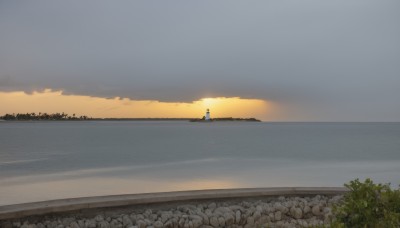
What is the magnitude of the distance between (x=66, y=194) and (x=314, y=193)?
694cm

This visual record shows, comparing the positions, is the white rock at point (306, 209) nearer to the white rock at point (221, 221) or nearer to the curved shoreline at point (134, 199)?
the curved shoreline at point (134, 199)

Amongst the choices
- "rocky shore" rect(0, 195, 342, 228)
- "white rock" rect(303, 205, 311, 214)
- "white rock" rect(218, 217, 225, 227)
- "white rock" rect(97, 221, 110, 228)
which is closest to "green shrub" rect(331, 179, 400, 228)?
"rocky shore" rect(0, 195, 342, 228)

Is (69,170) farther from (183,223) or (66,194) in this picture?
(183,223)

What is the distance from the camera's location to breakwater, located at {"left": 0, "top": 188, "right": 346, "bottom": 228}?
6570 mm

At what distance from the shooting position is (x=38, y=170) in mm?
19156

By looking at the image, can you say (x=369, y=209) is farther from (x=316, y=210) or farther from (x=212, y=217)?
(x=316, y=210)

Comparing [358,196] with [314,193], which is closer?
[358,196]

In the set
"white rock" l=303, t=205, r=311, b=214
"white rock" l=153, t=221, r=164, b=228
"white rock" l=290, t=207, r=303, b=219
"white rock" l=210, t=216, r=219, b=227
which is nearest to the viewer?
"white rock" l=153, t=221, r=164, b=228

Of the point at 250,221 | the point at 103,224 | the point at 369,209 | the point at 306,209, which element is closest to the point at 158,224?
the point at 103,224

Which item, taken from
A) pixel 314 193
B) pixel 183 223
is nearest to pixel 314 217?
pixel 314 193

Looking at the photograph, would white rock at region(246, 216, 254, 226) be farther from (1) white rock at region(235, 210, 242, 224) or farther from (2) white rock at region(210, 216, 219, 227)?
(2) white rock at region(210, 216, 219, 227)

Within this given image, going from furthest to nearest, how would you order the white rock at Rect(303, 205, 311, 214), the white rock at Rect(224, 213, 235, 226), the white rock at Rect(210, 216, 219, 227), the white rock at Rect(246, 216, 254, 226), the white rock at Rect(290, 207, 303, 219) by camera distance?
the white rock at Rect(303, 205, 311, 214), the white rock at Rect(290, 207, 303, 219), the white rock at Rect(246, 216, 254, 226), the white rock at Rect(224, 213, 235, 226), the white rock at Rect(210, 216, 219, 227)

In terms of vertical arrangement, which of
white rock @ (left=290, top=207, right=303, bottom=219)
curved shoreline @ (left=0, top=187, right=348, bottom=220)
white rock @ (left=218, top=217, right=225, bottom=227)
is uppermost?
curved shoreline @ (left=0, top=187, right=348, bottom=220)

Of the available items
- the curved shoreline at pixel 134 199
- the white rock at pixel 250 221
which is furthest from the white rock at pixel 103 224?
the white rock at pixel 250 221
